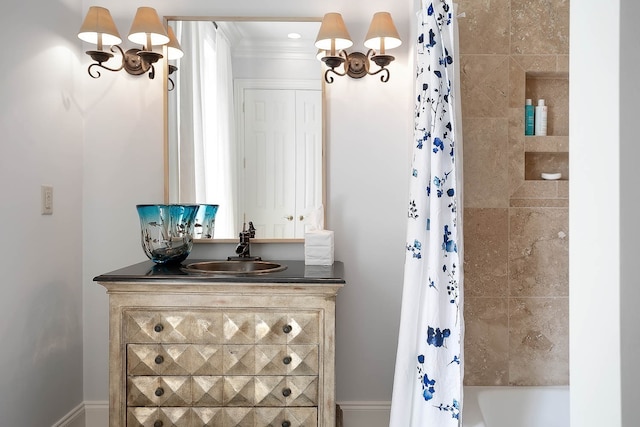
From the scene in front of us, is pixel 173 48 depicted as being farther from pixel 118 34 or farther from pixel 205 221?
pixel 205 221

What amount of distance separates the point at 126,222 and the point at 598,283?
89.0 inches

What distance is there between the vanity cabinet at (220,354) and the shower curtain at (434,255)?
33 cm

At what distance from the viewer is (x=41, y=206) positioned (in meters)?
2.11

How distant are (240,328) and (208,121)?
1150mm

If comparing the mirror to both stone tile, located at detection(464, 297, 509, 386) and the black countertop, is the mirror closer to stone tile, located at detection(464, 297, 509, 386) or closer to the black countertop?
the black countertop

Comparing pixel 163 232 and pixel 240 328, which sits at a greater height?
pixel 163 232

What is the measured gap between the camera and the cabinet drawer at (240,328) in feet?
6.10

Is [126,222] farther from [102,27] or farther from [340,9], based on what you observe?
[340,9]

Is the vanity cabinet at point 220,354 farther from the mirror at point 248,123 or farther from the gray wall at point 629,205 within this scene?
the gray wall at point 629,205

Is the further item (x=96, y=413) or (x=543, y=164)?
(x=96, y=413)

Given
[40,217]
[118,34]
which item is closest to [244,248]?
[40,217]

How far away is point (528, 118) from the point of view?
2266 mm

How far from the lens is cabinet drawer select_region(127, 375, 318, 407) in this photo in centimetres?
186

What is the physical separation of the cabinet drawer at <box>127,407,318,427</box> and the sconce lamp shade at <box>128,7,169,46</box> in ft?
5.56
